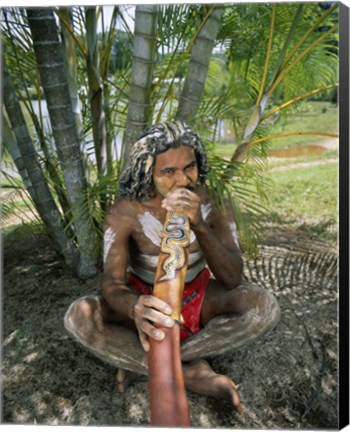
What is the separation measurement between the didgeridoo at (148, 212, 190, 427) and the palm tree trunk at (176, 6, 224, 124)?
0.64 m

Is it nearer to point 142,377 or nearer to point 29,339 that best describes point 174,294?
point 142,377

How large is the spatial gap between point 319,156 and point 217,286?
2006 mm

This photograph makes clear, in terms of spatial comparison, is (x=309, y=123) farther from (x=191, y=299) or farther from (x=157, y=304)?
(x=157, y=304)

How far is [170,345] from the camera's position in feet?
5.51

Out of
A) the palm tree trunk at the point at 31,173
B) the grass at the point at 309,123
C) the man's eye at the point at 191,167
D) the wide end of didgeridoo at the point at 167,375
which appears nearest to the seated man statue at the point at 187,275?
the man's eye at the point at 191,167

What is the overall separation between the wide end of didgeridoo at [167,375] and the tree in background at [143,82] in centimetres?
61

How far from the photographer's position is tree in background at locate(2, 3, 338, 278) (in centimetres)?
214

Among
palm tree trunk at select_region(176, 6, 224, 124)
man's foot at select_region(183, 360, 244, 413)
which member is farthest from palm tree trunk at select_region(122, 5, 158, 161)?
man's foot at select_region(183, 360, 244, 413)

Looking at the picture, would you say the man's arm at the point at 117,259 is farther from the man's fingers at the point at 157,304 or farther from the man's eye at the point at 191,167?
the man's eye at the point at 191,167

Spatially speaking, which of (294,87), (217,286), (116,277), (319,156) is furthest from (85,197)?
(319,156)

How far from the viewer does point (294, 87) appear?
8.66 ft

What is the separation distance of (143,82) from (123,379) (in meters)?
1.15

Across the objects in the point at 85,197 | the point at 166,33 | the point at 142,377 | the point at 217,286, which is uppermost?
the point at 166,33

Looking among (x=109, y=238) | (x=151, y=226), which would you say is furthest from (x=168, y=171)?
(x=109, y=238)
